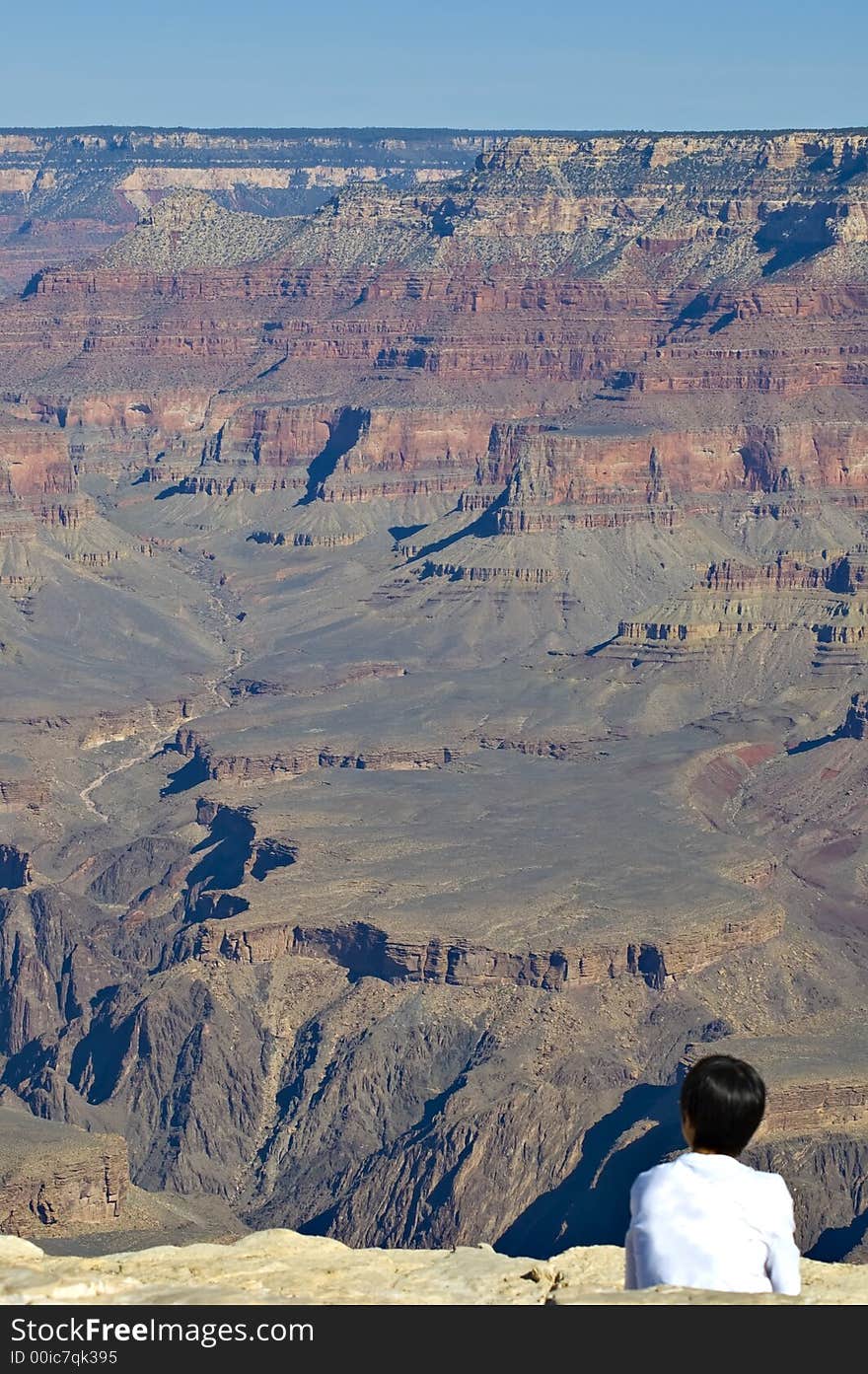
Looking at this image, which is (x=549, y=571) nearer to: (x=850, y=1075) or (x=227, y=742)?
(x=227, y=742)

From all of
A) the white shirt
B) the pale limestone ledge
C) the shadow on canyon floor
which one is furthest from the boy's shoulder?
the shadow on canyon floor

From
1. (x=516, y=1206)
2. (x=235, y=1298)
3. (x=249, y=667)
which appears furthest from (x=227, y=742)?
(x=235, y=1298)

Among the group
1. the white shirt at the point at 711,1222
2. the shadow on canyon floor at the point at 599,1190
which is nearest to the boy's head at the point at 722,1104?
the white shirt at the point at 711,1222

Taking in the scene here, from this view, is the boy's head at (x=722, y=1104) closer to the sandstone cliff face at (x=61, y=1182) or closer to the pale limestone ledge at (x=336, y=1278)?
the pale limestone ledge at (x=336, y=1278)

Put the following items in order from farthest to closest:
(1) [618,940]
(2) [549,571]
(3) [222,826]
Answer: (2) [549,571]
(3) [222,826]
(1) [618,940]

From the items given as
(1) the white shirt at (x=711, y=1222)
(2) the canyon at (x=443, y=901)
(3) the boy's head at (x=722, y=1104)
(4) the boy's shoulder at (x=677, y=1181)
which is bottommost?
(1) the white shirt at (x=711, y=1222)

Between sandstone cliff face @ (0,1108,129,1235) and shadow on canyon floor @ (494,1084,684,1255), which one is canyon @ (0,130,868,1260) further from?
sandstone cliff face @ (0,1108,129,1235)

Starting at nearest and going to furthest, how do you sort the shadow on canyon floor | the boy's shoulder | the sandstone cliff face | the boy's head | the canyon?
the boy's head, the boy's shoulder, the sandstone cliff face, the shadow on canyon floor, the canyon
